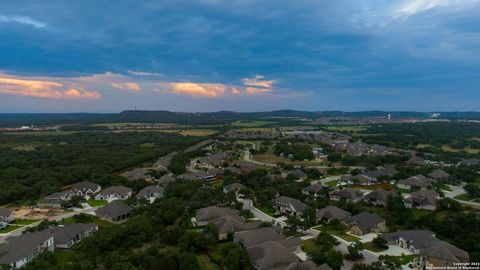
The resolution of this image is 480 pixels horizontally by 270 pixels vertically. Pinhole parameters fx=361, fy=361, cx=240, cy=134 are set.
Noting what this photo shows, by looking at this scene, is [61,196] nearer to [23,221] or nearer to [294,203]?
[23,221]

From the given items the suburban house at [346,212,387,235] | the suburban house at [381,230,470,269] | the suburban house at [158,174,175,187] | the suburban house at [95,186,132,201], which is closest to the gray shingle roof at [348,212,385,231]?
the suburban house at [346,212,387,235]

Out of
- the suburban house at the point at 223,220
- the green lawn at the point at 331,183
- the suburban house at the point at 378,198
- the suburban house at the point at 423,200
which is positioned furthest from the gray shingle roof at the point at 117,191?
the suburban house at the point at 423,200

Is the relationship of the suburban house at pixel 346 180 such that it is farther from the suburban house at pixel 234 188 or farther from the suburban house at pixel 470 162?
the suburban house at pixel 470 162

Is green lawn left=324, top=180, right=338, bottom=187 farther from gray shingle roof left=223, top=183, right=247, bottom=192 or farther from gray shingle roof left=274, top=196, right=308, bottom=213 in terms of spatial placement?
gray shingle roof left=274, top=196, right=308, bottom=213

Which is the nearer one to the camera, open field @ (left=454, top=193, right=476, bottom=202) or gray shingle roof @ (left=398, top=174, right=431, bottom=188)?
open field @ (left=454, top=193, right=476, bottom=202)

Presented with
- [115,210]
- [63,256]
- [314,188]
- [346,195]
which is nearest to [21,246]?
[63,256]

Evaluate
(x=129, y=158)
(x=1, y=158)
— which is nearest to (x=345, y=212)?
(x=129, y=158)

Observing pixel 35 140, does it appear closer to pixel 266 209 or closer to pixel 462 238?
pixel 266 209
